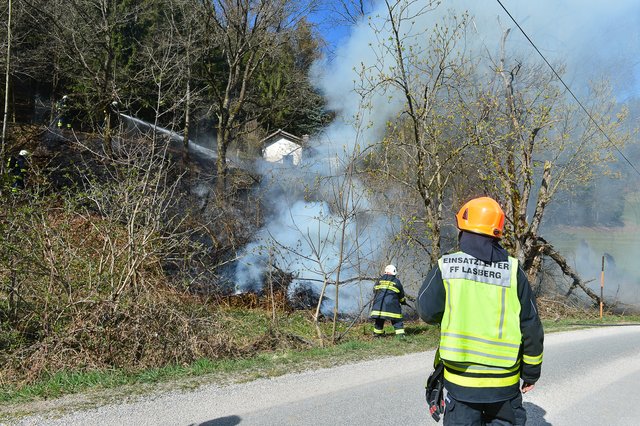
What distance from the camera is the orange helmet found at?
2932 millimetres

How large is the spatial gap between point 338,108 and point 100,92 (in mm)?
8418

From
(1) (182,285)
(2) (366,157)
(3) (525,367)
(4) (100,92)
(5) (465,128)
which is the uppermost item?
(4) (100,92)

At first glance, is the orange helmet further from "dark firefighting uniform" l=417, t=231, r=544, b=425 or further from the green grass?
the green grass

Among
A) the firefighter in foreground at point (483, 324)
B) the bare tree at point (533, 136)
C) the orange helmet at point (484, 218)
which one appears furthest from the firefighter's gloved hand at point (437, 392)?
the bare tree at point (533, 136)

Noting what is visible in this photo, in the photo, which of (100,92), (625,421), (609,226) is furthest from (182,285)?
(609,226)

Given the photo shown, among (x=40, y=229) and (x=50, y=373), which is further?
(x=40, y=229)

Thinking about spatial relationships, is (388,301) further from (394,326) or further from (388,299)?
(394,326)

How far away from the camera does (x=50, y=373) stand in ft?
19.4

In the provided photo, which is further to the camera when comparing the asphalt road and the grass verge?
the grass verge

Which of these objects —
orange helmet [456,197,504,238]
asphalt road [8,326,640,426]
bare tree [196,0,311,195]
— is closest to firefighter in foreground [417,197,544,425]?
orange helmet [456,197,504,238]

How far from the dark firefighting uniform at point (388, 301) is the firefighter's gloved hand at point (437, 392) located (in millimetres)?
6914

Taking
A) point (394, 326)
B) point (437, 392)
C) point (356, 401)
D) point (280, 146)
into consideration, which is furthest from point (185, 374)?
point (280, 146)

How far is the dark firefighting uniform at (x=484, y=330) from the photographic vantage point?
9.24 ft

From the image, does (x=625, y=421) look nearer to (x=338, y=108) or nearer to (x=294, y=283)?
(x=294, y=283)
